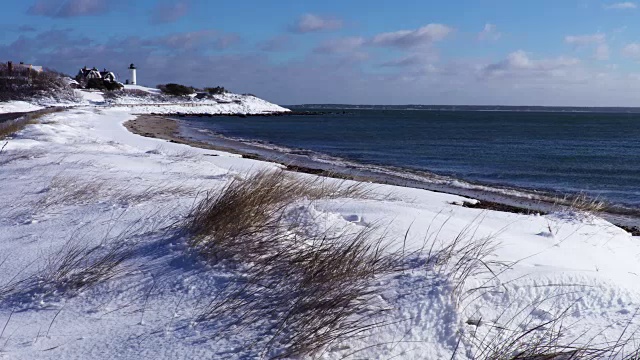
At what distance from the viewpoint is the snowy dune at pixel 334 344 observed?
9.81 ft

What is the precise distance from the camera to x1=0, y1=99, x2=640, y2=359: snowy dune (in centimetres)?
299

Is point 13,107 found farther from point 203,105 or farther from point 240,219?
point 240,219

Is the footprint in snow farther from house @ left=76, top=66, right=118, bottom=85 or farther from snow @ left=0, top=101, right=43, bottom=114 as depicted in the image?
house @ left=76, top=66, right=118, bottom=85

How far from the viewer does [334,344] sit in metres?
2.86

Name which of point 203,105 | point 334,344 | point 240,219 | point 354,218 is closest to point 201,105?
point 203,105

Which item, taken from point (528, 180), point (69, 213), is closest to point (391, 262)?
point (69, 213)

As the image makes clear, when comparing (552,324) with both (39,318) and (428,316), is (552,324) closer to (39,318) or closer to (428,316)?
(428,316)

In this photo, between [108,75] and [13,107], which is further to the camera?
[108,75]

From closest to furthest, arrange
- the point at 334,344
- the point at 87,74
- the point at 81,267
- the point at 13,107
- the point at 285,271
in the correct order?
the point at 334,344
the point at 285,271
the point at 81,267
the point at 13,107
the point at 87,74

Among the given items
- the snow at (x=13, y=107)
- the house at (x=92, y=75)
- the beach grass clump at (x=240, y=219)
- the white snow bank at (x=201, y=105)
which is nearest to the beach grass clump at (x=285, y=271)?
the beach grass clump at (x=240, y=219)

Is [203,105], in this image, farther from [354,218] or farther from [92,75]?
[354,218]

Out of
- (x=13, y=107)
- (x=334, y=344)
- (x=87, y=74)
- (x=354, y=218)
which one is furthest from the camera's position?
(x=87, y=74)

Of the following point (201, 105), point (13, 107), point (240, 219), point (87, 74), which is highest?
point (87, 74)

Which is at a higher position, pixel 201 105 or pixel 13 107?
pixel 201 105
